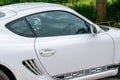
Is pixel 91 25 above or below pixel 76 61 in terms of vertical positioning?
above

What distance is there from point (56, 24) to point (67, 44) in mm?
388

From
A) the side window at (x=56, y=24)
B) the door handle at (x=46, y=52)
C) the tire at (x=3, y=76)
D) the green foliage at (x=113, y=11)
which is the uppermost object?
the side window at (x=56, y=24)

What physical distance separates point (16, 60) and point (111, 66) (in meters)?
1.92

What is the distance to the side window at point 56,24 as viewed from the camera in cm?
567

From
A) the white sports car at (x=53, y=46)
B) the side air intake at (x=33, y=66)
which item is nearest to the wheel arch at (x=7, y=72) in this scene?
Result: the white sports car at (x=53, y=46)

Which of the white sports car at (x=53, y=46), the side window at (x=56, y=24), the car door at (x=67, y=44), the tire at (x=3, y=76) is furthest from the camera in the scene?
the side window at (x=56, y=24)

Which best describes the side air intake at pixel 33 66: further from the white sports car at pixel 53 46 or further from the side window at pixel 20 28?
the side window at pixel 20 28

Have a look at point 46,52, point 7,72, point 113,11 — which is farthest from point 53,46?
point 113,11

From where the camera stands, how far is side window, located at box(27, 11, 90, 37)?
5.67 m

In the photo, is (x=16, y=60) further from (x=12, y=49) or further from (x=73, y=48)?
(x=73, y=48)

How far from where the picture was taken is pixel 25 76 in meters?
5.32

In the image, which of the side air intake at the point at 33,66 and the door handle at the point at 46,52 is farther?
the door handle at the point at 46,52

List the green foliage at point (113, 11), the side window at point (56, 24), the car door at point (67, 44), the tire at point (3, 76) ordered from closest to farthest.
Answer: the tire at point (3, 76) < the car door at point (67, 44) < the side window at point (56, 24) < the green foliage at point (113, 11)

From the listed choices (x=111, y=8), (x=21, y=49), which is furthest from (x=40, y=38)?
(x=111, y=8)
